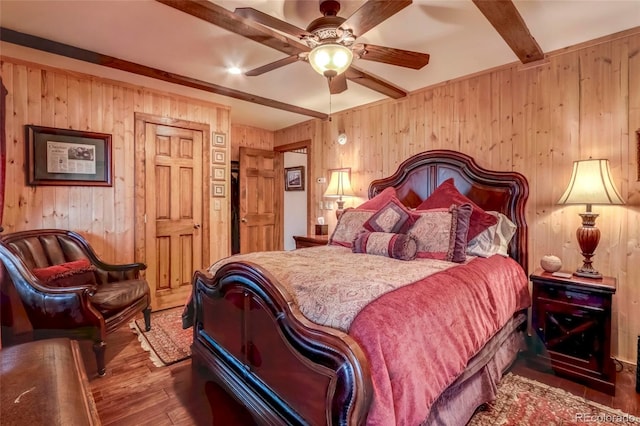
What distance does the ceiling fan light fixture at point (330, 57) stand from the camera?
75.8 inches

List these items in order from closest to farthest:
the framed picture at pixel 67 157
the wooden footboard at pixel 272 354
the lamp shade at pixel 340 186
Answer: the wooden footboard at pixel 272 354, the framed picture at pixel 67 157, the lamp shade at pixel 340 186

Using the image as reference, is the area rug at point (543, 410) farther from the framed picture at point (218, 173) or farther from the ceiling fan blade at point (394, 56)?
the framed picture at point (218, 173)

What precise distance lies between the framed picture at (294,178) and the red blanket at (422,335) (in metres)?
4.06

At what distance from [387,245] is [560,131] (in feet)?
5.94

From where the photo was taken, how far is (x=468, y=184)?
3.10 metres

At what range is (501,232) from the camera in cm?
275

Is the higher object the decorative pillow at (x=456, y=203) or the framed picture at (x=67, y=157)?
the framed picture at (x=67, y=157)

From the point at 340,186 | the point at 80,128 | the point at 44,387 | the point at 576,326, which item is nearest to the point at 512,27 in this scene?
the point at 576,326

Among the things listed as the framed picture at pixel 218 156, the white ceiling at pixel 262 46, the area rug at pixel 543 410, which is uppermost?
the white ceiling at pixel 262 46

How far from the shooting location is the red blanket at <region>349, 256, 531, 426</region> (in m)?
1.16

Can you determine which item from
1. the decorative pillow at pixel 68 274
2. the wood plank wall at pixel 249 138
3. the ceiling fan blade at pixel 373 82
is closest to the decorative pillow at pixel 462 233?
the ceiling fan blade at pixel 373 82

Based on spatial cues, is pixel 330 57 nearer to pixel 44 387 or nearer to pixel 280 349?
pixel 280 349

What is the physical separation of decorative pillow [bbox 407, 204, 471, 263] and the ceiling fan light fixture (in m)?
1.37

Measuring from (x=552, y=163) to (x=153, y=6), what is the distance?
331 cm
